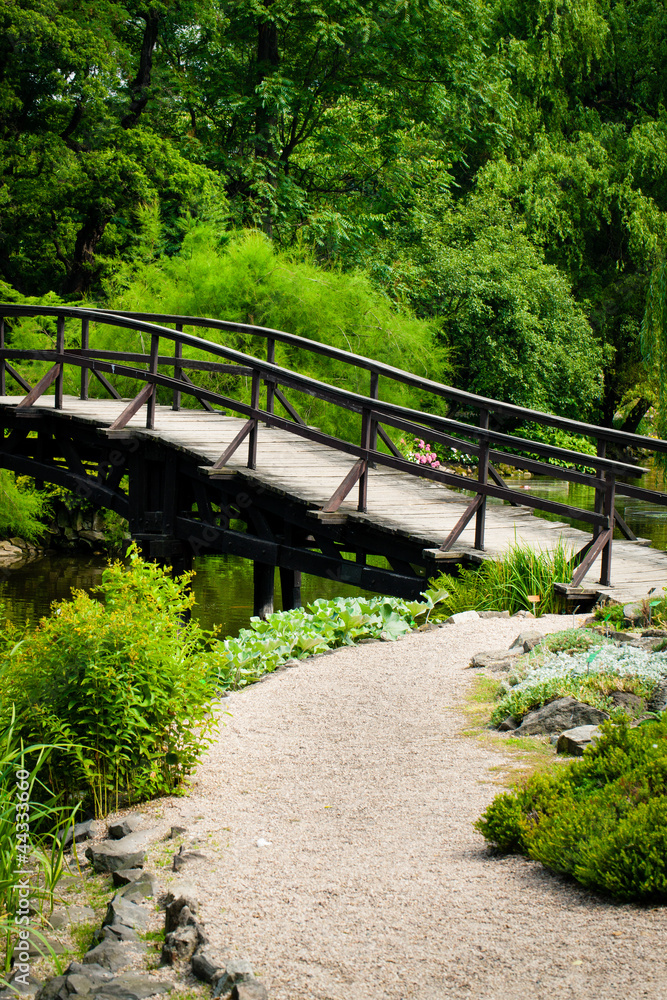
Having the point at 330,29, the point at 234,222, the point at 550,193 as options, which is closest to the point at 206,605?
the point at 234,222

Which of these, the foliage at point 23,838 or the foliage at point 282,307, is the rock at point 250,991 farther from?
the foliage at point 282,307

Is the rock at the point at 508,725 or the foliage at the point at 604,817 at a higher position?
the foliage at the point at 604,817

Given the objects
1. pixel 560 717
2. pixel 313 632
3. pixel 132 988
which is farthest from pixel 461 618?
pixel 132 988

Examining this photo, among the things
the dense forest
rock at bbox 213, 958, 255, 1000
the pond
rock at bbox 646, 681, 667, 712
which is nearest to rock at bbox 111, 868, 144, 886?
rock at bbox 213, 958, 255, 1000

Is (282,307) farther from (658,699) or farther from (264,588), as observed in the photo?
(658,699)

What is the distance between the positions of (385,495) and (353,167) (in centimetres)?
1536

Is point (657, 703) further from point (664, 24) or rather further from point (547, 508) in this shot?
point (664, 24)

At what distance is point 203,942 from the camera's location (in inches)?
125

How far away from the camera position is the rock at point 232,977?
290 cm

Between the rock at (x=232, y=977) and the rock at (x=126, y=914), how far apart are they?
0.55 m

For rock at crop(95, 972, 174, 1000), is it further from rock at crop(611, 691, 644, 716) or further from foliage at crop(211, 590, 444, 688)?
foliage at crop(211, 590, 444, 688)

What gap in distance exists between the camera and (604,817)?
332 cm

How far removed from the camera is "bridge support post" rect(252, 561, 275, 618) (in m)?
10.5

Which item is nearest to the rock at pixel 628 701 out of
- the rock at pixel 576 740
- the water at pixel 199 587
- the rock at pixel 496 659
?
the rock at pixel 576 740
